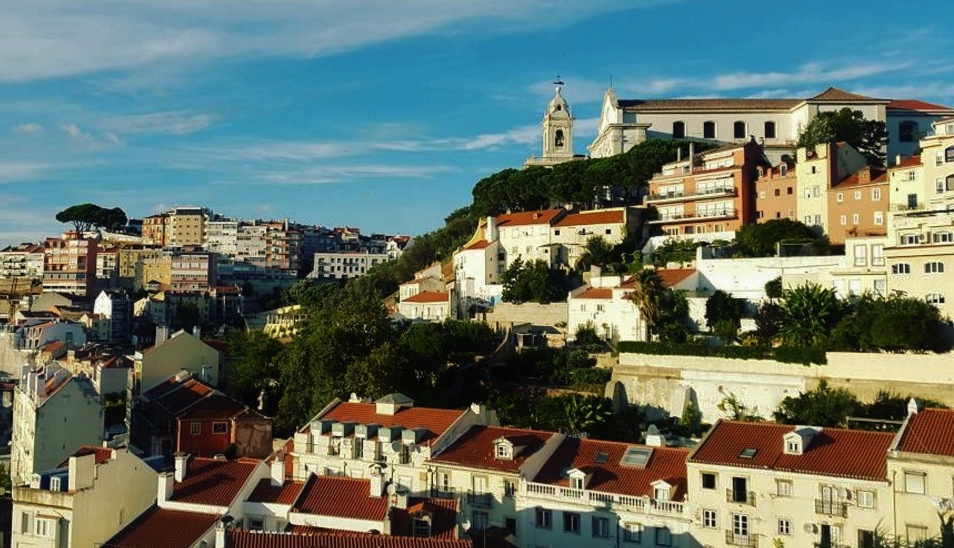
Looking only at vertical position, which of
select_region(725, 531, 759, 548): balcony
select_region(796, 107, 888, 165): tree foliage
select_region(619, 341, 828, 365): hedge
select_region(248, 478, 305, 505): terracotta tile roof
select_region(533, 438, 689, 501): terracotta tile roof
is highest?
select_region(796, 107, 888, 165): tree foliage

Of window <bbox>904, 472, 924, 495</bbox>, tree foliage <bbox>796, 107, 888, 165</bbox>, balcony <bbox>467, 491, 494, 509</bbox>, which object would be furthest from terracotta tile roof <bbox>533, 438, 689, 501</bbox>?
tree foliage <bbox>796, 107, 888, 165</bbox>

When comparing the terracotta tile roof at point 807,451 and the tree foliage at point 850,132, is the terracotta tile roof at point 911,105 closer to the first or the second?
the tree foliage at point 850,132

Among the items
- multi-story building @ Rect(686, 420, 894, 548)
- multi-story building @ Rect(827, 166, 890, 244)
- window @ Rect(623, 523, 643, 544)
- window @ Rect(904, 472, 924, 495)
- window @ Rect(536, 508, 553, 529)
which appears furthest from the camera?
multi-story building @ Rect(827, 166, 890, 244)

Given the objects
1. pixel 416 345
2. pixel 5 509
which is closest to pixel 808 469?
pixel 416 345

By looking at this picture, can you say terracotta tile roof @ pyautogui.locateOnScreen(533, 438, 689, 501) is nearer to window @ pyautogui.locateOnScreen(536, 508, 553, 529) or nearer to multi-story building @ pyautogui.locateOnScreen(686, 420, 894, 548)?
window @ pyautogui.locateOnScreen(536, 508, 553, 529)

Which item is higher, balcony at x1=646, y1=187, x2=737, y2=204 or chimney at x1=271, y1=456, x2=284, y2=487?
balcony at x1=646, y1=187, x2=737, y2=204

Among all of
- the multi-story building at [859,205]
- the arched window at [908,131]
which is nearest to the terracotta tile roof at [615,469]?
the multi-story building at [859,205]

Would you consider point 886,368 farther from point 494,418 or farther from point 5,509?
point 5,509
